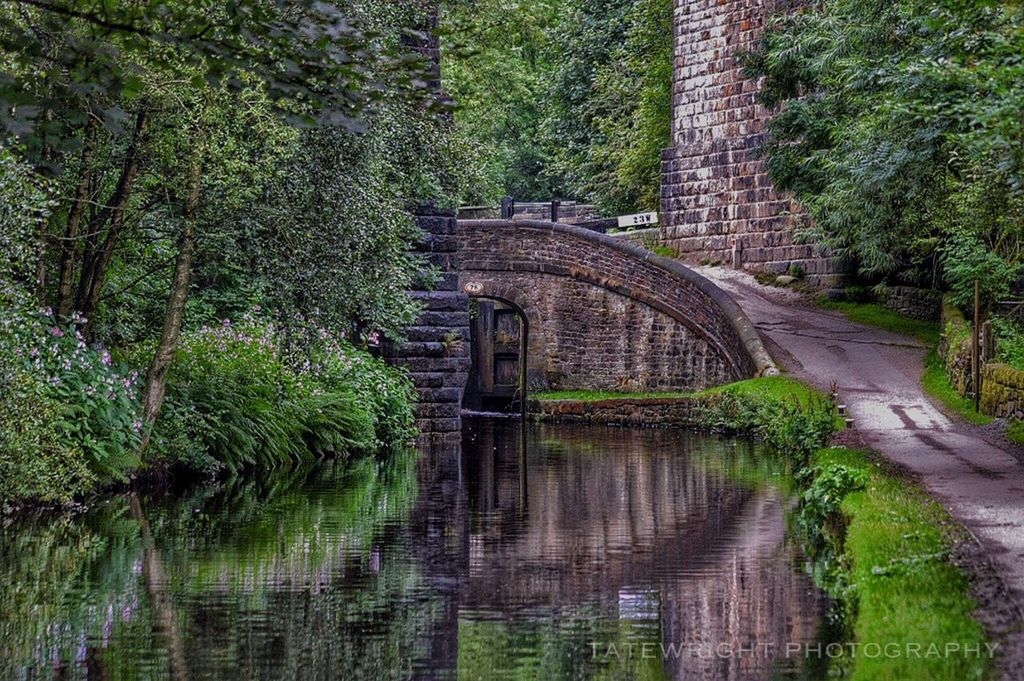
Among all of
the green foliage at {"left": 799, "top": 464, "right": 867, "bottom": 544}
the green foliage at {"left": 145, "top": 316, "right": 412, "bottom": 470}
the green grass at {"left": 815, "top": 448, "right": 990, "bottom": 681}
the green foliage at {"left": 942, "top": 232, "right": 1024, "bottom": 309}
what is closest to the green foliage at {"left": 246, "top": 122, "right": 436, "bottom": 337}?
the green foliage at {"left": 145, "top": 316, "right": 412, "bottom": 470}

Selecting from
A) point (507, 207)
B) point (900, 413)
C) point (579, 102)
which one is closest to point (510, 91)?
point (579, 102)

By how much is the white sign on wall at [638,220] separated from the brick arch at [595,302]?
189 inches

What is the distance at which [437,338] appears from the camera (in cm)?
2188

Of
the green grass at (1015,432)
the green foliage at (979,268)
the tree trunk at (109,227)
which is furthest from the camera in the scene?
the green foliage at (979,268)

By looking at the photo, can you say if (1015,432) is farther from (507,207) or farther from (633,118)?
(633,118)

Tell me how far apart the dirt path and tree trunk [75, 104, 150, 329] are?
6.99 m

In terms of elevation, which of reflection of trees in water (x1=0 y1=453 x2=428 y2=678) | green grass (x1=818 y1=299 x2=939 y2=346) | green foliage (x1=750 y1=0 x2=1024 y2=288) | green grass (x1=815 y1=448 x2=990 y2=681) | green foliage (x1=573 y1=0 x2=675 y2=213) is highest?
green foliage (x1=573 y1=0 x2=675 y2=213)

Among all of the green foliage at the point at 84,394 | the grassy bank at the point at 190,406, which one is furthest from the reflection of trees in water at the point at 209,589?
the green foliage at the point at 84,394

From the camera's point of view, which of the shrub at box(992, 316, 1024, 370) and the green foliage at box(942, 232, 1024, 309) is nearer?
the shrub at box(992, 316, 1024, 370)

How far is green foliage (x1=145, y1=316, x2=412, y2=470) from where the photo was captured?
1582 cm

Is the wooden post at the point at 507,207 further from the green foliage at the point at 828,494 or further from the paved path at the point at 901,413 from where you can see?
the green foliage at the point at 828,494

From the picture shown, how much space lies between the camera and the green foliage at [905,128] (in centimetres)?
1251

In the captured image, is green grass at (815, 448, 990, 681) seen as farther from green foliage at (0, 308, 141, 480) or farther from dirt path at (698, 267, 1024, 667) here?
green foliage at (0, 308, 141, 480)

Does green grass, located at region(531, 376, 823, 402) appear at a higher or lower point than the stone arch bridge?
lower
